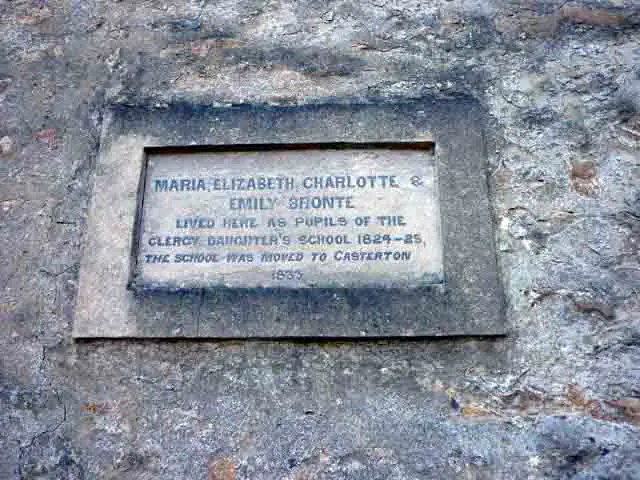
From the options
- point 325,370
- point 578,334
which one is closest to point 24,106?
Result: point 325,370

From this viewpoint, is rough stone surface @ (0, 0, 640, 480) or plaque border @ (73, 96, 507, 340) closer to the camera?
rough stone surface @ (0, 0, 640, 480)

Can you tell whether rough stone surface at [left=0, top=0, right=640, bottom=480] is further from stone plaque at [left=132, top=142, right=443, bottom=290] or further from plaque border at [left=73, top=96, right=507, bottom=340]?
stone plaque at [left=132, top=142, right=443, bottom=290]

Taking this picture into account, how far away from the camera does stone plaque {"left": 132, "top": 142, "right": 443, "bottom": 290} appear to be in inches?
91.1

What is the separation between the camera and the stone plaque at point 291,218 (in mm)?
2314

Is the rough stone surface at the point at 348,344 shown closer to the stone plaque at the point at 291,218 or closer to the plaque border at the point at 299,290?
the plaque border at the point at 299,290

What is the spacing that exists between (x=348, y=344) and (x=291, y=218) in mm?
552

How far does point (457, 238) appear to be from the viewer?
232 cm

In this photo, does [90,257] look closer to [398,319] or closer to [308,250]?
[308,250]

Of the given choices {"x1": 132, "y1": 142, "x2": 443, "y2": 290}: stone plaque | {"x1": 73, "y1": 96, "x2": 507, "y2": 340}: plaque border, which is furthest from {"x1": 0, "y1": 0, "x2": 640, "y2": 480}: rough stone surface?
{"x1": 132, "y1": 142, "x2": 443, "y2": 290}: stone plaque

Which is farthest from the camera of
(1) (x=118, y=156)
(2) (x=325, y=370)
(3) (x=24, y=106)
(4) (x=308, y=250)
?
(3) (x=24, y=106)

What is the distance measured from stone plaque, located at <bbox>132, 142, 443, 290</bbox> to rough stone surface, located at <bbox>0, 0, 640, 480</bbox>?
258mm

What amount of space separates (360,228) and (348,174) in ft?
0.81

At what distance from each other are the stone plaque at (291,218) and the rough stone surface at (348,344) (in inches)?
10.2

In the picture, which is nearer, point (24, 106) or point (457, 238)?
point (457, 238)
